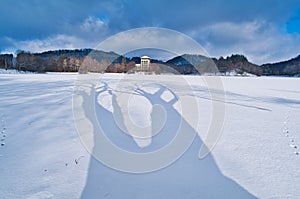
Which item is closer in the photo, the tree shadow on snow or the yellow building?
the tree shadow on snow

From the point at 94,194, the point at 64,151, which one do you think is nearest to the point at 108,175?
the point at 94,194

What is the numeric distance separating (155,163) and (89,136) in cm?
148

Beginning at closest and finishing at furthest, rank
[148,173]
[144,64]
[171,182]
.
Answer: [171,182] < [148,173] < [144,64]

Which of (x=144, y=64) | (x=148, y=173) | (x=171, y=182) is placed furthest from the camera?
(x=144, y=64)

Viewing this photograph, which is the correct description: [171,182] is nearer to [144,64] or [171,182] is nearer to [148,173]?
[148,173]

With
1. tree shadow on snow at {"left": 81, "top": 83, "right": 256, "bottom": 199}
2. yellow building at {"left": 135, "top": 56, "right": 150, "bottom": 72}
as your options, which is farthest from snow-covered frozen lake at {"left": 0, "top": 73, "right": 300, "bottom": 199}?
yellow building at {"left": 135, "top": 56, "right": 150, "bottom": 72}

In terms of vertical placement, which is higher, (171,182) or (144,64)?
(144,64)

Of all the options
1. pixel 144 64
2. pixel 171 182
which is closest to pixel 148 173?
pixel 171 182

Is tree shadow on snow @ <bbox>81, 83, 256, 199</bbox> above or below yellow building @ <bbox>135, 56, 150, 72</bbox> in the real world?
below

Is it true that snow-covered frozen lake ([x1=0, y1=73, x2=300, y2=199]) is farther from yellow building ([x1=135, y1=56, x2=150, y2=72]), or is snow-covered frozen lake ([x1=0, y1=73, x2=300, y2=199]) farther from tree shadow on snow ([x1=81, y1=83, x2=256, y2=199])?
yellow building ([x1=135, y1=56, x2=150, y2=72])

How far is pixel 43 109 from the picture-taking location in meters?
5.89

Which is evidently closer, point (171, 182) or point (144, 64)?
point (171, 182)

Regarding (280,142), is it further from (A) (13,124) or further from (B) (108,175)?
(A) (13,124)

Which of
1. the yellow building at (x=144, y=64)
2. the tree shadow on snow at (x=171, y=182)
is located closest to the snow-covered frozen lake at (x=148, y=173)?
the tree shadow on snow at (x=171, y=182)
